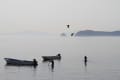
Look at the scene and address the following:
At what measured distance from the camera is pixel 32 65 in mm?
84312

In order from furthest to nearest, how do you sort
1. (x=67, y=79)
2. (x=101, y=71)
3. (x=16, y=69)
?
1. (x=16, y=69)
2. (x=101, y=71)
3. (x=67, y=79)

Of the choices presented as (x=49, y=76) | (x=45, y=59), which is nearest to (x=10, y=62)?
(x=45, y=59)

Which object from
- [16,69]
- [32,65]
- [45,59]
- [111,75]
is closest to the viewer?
[111,75]

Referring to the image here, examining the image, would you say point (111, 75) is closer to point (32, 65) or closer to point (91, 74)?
point (91, 74)

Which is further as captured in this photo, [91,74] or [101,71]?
[101,71]

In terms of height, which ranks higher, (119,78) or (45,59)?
(45,59)

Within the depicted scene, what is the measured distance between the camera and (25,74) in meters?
70.8

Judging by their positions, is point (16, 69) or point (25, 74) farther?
point (16, 69)

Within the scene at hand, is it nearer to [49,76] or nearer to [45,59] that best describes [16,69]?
[49,76]

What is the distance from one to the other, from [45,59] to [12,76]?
3505cm

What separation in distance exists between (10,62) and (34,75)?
19742 mm

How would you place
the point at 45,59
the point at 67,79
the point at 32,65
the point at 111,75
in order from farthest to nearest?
the point at 45,59 → the point at 32,65 → the point at 111,75 → the point at 67,79

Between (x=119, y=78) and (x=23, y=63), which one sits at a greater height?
(x=23, y=63)

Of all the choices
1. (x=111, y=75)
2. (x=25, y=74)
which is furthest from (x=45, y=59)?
(x=111, y=75)
